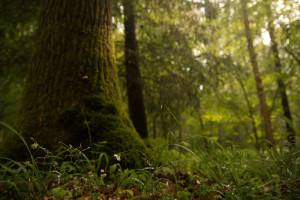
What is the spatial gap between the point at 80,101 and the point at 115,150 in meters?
0.85

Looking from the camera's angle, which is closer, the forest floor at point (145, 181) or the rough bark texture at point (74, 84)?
the forest floor at point (145, 181)

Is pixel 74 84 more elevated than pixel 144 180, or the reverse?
pixel 74 84

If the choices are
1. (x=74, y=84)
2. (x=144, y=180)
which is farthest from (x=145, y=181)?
(x=74, y=84)

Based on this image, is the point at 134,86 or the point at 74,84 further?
the point at 134,86

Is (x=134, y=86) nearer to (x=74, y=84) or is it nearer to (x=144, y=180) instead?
(x=74, y=84)

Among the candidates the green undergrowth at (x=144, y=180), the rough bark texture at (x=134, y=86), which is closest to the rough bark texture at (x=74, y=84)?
the green undergrowth at (x=144, y=180)

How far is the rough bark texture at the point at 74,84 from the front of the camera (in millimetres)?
2582

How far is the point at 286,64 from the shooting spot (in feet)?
28.6

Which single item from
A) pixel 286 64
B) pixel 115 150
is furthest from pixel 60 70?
pixel 286 64

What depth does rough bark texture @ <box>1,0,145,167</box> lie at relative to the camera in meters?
2.58

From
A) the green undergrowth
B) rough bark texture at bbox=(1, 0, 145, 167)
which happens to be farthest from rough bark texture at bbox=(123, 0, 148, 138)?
the green undergrowth

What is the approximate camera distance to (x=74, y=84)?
2.79 meters

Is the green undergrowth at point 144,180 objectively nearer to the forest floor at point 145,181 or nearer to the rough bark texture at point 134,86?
the forest floor at point 145,181

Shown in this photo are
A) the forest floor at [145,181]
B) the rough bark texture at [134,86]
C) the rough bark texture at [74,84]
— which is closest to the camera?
the forest floor at [145,181]
